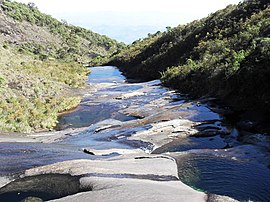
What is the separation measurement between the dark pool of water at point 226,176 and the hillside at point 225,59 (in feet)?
26.8

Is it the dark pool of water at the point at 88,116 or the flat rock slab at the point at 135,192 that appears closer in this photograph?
the flat rock slab at the point at 135,192

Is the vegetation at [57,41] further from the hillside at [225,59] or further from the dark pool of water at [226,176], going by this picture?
the dark pool of water at [226,176]

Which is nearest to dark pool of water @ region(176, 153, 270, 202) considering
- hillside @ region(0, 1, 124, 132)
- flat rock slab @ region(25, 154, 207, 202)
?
flat rock slab @ region(25, 154, 207, 202)

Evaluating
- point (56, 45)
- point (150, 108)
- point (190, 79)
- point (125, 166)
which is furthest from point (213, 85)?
point (56, 45)

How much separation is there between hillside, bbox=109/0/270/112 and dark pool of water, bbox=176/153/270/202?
26.8ft

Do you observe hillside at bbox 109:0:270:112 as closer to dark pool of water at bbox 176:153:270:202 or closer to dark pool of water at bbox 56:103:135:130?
dark pool of water at bbox 176:153:270:202

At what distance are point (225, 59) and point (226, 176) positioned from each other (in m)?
21.5

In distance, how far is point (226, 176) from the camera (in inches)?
645

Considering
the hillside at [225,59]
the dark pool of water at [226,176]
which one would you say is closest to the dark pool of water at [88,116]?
the hillside at [225,59]

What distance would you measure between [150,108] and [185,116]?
8.17 meters

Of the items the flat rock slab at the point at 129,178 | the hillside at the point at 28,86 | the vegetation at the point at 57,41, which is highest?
the vegetation at the point at 57,41

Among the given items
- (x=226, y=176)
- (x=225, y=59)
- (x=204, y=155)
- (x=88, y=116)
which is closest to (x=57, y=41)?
(x=88, y=116)

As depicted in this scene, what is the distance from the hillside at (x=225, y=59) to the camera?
85.9 feet

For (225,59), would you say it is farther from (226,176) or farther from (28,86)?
(28,86)
